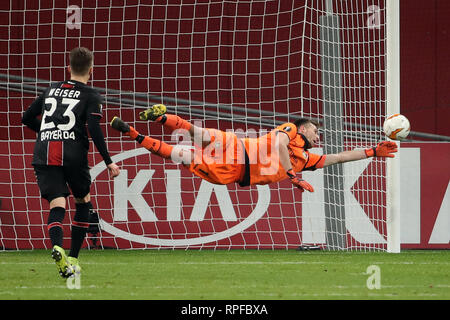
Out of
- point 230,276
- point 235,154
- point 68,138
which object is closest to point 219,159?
point 235,154

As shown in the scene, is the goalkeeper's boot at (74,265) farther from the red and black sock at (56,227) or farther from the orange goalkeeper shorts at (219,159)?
the orange goalkeeper shorts at (219,159)

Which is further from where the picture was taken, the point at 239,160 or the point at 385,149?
the point at 385,149

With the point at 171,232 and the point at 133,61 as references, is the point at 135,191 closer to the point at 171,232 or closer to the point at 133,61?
the point at 171,232

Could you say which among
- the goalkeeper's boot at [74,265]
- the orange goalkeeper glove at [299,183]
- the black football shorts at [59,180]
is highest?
the black football shorts at [59,180]

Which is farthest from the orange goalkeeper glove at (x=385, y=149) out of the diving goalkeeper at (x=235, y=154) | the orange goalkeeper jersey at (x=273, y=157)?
the orange goalkeeper jersey at (x=273, y=157)

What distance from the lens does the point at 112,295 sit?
5324 millimetres

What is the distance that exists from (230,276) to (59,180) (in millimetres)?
1449

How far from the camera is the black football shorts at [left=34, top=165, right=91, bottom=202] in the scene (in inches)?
246

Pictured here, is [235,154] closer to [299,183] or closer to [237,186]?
[299,183]

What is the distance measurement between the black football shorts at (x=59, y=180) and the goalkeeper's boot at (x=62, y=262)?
21.5 inches

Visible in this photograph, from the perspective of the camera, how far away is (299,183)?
8203 mm

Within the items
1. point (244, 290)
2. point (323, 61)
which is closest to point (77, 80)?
point (244, 290)

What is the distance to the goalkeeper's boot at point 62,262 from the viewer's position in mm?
5773

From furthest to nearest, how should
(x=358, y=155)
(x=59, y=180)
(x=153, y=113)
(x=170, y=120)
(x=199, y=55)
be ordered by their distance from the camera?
(x=199, y=55) → (x=358, y=155) → (x=170, y=120) → (x=153, y=113) → (x=59, y=180)
